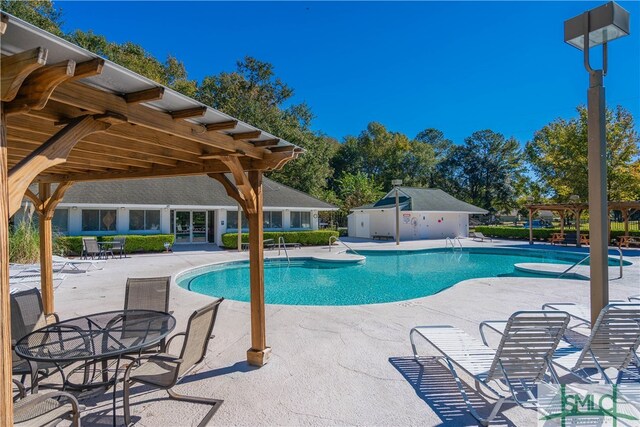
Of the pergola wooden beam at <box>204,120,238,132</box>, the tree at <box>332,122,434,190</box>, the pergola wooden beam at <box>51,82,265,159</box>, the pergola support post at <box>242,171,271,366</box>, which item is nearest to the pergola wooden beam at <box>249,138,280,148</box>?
the pergola wooden beam at <box>51,82,265,159</box>

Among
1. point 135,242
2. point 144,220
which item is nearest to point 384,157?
point 144,220

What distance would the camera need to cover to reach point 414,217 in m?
27.9

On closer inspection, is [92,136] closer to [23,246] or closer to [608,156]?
[23,246]

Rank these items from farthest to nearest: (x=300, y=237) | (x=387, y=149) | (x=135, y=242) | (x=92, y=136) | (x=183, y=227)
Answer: (x=387, y=149) → (x=300, y=237) → (x=183, y=227) → (x=135, y=242) → (x=92, y=136)

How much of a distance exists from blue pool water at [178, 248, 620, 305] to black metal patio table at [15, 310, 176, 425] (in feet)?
19.9

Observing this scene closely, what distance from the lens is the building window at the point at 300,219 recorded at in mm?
24580

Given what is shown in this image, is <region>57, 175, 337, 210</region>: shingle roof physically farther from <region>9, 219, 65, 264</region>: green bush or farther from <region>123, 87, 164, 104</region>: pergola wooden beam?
<region>123, 87, 164, 104</region>: pergola wooden beam

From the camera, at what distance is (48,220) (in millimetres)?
6656

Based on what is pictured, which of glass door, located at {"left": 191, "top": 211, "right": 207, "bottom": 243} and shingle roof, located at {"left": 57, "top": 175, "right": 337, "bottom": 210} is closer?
shingle roof, located at {"left": 57, "top": 175, "right": 337, "bottom": 210}

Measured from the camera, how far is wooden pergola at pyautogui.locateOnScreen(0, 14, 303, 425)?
6.40 feet

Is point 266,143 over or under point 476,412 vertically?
over

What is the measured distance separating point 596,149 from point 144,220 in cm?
2054

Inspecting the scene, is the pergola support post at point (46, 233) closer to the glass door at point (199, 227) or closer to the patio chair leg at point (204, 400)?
the patio chair leg at point (204, 400)

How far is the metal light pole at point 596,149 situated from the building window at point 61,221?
20727 millimetres
